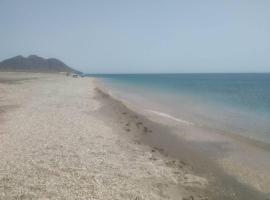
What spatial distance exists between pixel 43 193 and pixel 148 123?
13.3 meters

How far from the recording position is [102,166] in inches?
453

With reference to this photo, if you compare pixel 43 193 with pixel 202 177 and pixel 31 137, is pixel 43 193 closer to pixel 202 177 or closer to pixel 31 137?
pixel 202 177

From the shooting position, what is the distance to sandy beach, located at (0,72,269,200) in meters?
9.38

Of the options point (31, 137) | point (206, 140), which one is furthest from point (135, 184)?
point (206, 140)

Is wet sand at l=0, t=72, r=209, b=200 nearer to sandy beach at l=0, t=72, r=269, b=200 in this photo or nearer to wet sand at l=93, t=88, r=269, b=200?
sandy beach at l=0, t=72, r=269, b=200

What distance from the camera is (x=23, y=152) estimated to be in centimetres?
1254

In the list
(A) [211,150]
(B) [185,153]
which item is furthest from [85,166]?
(A) [211,150]

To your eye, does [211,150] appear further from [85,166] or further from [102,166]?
[85,166]

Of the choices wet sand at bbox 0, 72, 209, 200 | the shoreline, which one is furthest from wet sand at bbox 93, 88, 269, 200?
wet sand at bbox 0, 72, 209, 200

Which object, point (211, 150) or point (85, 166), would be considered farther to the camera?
point (211, 150)

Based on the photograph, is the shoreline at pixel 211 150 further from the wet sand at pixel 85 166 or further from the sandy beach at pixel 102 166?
the wet sand at pixel 85 166

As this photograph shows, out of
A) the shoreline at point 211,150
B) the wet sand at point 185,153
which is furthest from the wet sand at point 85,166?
the shoreline at point 211,150

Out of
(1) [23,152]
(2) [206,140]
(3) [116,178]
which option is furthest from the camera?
(2) [206,140]

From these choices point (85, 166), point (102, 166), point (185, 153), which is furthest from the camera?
point (185, 153)
